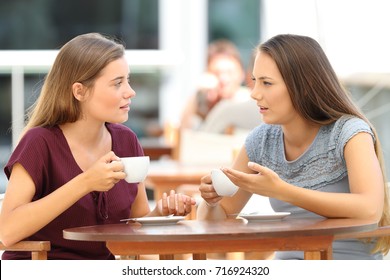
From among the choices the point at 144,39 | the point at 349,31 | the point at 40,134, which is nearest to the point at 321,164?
the point at 40,134

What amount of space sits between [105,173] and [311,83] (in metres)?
0.64

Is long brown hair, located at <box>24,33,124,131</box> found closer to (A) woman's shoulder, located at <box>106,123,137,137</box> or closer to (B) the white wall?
(A) woman's shoulder, located at <box>106,123,137,137</box>

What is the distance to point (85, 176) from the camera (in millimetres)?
2279

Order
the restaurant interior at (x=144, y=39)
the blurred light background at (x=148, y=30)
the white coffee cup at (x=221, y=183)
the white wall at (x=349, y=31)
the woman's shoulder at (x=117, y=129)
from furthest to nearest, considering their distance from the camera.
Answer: the blurred light background at (x=148, y=30) → the restaurant interior at (x=144, y=39) → the white wall at (x=349, y=31) → the woman's shoulder at (x=117, y=129) → the white coffee cup at (x=221, y=183)

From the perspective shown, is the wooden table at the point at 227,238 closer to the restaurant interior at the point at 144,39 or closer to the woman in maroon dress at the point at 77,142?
the woman in maroon dress at the point at 77,142

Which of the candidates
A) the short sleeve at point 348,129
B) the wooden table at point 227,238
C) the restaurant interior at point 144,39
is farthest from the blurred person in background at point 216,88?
the wooden table at point 227,238

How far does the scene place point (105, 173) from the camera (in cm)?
225

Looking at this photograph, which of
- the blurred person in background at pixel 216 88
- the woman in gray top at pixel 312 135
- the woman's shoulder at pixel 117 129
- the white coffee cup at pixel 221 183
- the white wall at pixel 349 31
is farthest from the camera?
the blurred person in background at pixel 216 88

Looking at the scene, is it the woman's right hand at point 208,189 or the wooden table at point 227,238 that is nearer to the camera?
the wooden table at point 227,238

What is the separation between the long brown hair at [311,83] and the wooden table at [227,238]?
0.46 metres

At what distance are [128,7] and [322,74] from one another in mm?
8021

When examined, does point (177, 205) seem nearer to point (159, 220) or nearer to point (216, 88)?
point (159, 220)

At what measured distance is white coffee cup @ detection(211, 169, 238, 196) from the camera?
2314 millimetres

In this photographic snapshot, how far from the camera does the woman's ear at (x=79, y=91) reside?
2.57 metres
